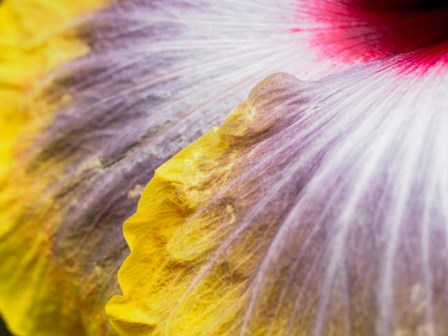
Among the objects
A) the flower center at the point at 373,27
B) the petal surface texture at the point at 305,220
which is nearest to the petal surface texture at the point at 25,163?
the petal surface texture at the point at 305,220

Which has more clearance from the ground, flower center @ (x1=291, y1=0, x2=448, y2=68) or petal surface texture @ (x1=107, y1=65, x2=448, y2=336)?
flower center @ (x1=291, y1=0, x2=448, y2=68)

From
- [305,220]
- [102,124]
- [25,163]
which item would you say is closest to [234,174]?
[305,220]

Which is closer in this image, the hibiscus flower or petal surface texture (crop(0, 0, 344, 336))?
the hibiscus flower

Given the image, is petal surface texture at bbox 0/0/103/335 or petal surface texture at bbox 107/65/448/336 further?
petal surface texture at bbox 0/0/103/335

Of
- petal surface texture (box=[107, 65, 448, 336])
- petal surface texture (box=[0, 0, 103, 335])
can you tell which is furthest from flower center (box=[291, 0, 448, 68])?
petal surface texture (box=[0, 0, 103, 335])

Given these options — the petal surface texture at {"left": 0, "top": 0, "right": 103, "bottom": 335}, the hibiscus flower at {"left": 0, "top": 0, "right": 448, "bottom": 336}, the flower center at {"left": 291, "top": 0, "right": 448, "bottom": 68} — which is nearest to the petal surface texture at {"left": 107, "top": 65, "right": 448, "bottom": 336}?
the hibiscus flower at {"left": 0, "top": 0, "right": 448, "bottom": 336}

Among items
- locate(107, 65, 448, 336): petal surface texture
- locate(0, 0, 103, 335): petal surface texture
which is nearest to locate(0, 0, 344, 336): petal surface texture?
locate(0, 0, 103, 335): petal surface texture

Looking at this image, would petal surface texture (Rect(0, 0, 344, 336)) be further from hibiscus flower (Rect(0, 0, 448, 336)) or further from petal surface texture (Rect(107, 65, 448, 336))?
petal surface texture (Rect(107, 65, 448, 336))

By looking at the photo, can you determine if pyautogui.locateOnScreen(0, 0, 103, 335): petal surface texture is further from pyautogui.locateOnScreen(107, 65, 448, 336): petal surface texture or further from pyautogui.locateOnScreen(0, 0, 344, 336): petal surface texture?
pyautogui.locateOnScreen(107, 65, 448, 336): petal surface texture
